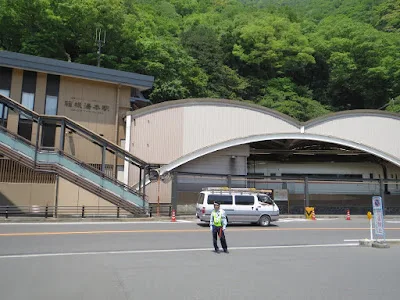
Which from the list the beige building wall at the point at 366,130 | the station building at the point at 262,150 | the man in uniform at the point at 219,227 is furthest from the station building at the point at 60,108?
the beige building wall at the point at 366,130

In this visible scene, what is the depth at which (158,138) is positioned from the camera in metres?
29.2

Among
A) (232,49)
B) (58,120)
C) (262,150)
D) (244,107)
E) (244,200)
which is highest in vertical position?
(232,49)

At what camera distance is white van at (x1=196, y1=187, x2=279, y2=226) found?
19.6 meters

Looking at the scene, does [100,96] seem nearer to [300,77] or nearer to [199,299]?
[199,299]

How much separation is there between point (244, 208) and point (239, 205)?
1.13 feet

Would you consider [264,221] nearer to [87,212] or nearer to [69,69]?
[87,212]

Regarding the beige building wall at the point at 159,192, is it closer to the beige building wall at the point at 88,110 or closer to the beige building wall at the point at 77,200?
the beige building wall at the point at 77,200

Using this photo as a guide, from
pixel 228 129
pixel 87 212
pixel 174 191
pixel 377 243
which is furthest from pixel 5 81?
pixel 377 243

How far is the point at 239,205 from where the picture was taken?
20.0 metres

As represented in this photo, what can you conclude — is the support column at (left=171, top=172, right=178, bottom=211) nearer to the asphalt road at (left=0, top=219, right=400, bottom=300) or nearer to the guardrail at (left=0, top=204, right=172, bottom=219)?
the guardrail at (left=0, top=204, right=172, bottom=219)

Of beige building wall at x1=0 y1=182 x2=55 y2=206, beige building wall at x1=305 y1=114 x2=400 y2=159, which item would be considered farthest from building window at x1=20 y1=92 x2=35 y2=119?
beige building wall at x1=305 y1=114 x2=400 y2=159

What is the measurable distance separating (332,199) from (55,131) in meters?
24.8

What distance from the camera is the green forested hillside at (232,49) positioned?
39.4m

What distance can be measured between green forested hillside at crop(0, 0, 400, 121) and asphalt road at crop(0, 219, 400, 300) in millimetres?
29874
